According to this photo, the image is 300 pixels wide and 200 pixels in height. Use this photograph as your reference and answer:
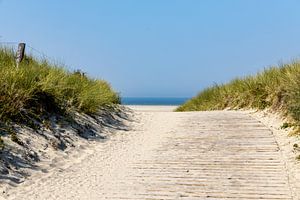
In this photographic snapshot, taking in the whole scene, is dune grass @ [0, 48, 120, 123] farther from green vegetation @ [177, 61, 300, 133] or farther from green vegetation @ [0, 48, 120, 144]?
green vegetation @ [177, 61, 300, 133]

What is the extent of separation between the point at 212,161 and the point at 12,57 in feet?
19.1

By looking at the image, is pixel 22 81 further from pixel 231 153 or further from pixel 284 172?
pixel 284 172

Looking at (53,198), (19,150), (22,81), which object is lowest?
(53,198)

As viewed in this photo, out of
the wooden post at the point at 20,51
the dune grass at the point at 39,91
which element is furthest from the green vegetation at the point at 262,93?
the wooden post at the point at 20,51

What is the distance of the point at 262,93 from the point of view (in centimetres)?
1528

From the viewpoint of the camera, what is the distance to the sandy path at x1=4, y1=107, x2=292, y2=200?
6.91m

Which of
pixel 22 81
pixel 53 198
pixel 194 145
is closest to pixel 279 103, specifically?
pixel 194 145

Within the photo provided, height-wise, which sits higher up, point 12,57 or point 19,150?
point 12,57

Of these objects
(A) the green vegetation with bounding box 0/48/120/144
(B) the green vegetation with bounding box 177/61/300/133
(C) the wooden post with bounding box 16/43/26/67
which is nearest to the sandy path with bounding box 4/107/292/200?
(B) the green vegetation with bounding box 177/61/300/133

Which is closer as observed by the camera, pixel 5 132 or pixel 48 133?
pixel 5 132

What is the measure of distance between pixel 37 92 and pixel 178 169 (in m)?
3.78

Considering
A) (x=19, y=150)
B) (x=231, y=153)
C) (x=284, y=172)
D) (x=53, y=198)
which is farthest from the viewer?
(x=231, y=153)

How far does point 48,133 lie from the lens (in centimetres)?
970

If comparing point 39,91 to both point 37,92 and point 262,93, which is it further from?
point 262,93
